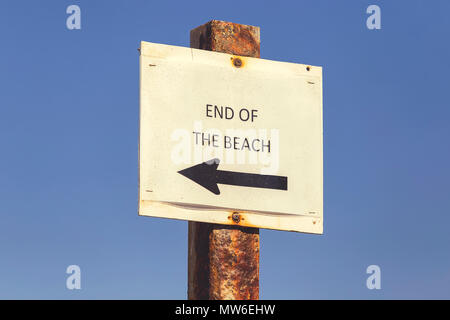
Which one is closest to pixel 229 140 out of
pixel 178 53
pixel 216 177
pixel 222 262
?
pixel 216 177

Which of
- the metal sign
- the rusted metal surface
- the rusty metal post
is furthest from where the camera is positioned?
the rusted metal surface

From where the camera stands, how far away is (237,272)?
5.79 metres

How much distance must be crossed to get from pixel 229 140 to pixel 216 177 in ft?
0.76

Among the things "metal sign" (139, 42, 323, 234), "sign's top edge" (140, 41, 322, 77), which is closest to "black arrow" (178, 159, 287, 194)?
"metal sign" (139, 42, 323, 234)

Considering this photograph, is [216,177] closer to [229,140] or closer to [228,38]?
[229,140]

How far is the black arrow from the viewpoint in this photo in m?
5.88

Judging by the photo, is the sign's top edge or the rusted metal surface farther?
the rusted metal surface

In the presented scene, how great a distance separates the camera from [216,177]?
5.93 metres

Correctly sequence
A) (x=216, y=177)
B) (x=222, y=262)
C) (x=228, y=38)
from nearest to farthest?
(x=222, y=262), (x=216, y=177), (x=228, y=38)

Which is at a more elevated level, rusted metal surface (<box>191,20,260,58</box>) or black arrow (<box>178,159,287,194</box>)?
rusted metal surface (<box>191,20,260,58</box>)

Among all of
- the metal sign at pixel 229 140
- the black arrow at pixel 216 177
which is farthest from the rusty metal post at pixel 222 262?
the black arrow at pixel 216 177

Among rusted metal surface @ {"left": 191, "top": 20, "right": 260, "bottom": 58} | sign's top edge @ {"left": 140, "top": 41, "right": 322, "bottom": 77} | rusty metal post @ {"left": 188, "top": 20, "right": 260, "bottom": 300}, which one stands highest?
rusted metal surface @ {"left": 191, "top": 20, "right": 260, "bottom": 58}

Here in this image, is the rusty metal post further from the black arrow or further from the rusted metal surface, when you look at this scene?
the rusted metal surface
